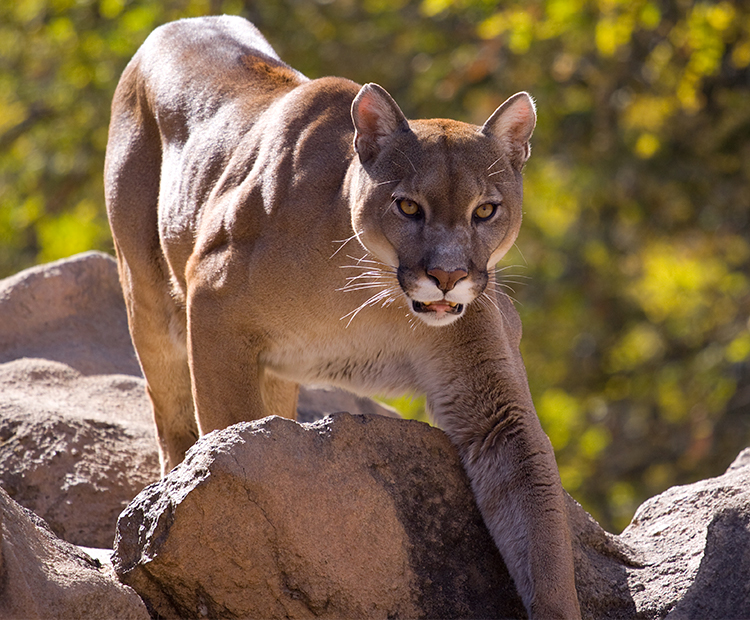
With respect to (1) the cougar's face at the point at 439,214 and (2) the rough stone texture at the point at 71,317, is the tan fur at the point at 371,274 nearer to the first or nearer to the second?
(1) the cougar's face at the point at 439,214

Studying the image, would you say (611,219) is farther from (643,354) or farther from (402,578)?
(402,578)

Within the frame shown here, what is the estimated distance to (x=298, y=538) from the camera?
3.21 meters

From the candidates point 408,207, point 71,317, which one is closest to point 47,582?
point 408,207

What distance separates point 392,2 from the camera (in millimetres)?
11453

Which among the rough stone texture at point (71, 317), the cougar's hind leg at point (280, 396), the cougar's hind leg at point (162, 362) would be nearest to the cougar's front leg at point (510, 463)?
the cougar's hind leg at point (280, 396)

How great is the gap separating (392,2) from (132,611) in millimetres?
9533

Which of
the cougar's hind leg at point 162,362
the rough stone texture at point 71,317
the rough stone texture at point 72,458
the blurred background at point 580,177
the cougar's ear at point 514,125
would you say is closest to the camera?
the cougar's ear at point 514,125

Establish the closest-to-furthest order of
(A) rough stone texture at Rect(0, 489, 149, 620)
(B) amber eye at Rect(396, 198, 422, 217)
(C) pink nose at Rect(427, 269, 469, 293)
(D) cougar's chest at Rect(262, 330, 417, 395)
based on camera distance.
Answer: (A) rough stone texture at Rect(0, 489, 149, 620) → (C) pink nose at Rect(427, 269, 469, 293) → (B) amber eye at Rect(396, 198, 422, 217) → (D) cougar's chest at Rect(262, 330, 417, 395)

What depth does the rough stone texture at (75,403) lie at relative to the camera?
465cm

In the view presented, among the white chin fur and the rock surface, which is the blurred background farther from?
the white chin fur

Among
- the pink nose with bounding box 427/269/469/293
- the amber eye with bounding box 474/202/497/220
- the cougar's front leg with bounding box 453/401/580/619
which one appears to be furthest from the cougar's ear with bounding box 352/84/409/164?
the cougar's front leg with bounding box 453/401/580/619

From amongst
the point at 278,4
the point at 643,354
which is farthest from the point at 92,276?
the point at 643,354

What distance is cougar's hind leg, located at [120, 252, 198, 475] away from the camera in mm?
5059

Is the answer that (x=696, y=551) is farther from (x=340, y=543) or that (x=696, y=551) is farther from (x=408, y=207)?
(x=408, y=207)
